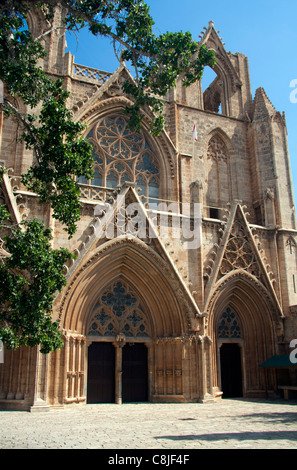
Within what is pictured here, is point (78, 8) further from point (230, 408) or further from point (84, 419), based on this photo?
point (230, 408)

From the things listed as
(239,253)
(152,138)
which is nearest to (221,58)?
(152,138)

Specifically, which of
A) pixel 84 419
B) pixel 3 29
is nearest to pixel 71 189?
pixel 3 29

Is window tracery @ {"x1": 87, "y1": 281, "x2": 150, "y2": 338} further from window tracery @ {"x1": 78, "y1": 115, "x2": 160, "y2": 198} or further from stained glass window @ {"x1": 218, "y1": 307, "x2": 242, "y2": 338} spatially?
window tracery @ {"x1": 78, "y1": 115, "x2": 160, "y2": 198}

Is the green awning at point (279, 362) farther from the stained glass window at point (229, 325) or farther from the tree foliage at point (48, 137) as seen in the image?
the tree foliage at point (48, 137)

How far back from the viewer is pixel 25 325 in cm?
995

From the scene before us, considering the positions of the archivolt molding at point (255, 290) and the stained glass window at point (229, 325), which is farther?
the stained glass window at point (229, 325)

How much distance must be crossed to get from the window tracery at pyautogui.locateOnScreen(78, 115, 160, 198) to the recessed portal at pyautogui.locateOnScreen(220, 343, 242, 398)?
674cm

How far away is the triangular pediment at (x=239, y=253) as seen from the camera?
17.3m

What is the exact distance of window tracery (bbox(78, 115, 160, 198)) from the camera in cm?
1830

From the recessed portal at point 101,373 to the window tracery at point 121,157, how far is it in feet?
20.8

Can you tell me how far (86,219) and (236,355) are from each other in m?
7.90

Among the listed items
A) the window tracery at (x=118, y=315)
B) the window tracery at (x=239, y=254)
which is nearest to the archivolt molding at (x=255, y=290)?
the window tracery at (x=239, y=254)

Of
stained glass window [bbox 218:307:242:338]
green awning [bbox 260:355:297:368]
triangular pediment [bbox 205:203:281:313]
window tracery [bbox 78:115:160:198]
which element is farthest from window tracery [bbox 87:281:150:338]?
window tracery [bbox 78:115:160:198]

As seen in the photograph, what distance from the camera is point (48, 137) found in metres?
10.8
